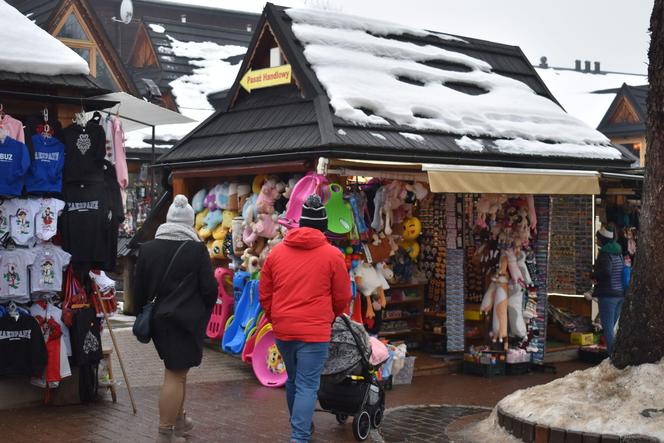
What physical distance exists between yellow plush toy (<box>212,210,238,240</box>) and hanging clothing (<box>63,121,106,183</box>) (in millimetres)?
3370

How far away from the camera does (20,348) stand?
8.29 m

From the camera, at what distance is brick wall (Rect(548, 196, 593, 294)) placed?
1344 centimetres

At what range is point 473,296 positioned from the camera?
40.2ft

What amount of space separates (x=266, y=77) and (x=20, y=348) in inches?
193

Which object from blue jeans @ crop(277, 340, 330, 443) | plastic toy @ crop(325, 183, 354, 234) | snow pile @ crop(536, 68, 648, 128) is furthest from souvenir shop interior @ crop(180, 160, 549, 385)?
snow pile @ crop(536, 68, 648, 128)

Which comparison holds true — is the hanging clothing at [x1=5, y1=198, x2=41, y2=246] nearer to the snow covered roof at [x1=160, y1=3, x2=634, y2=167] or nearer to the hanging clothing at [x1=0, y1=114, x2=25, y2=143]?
the hanging clothing at [x1=0, y1=114, x2=25, y2=143]

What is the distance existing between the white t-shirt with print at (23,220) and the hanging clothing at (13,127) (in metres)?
0.56

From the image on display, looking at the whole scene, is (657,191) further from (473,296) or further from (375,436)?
(473,296)

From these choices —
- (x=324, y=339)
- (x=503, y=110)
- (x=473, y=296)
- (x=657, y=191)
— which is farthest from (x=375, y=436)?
(x=503, y=110)

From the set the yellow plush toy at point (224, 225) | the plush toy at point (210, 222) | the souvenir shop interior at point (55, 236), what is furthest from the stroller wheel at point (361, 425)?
the plush toy at point (210, 222)

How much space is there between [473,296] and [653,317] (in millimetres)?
4851

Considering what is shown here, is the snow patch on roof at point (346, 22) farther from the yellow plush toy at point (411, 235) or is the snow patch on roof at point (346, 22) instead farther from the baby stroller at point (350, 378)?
the baby stroller at point (350, 378)

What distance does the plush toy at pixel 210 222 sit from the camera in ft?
40.2

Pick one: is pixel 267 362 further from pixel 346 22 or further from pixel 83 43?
pixel 83 43
